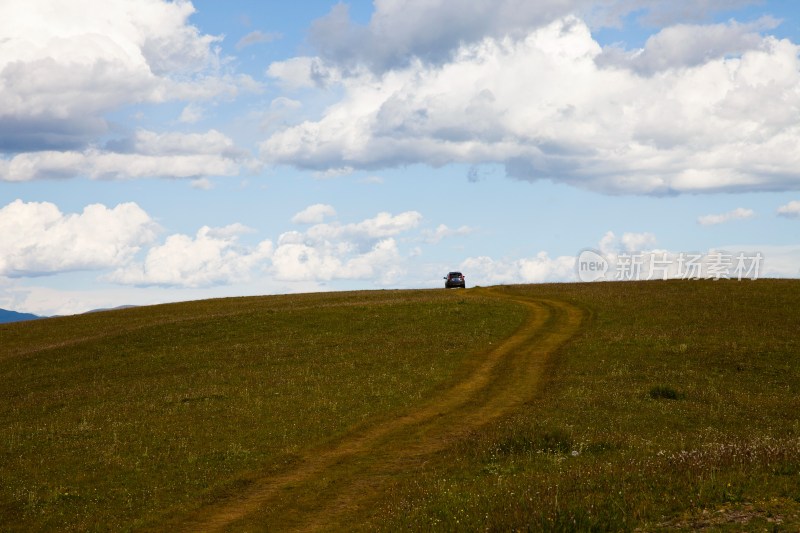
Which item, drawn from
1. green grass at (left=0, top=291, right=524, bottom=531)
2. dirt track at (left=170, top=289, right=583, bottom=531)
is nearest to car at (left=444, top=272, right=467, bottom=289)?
green grass at (left=0, top=291, right=524, bottom=531)

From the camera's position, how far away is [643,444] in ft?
69.7

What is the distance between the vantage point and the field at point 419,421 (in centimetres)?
1509

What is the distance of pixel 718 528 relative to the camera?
11562 millimetres

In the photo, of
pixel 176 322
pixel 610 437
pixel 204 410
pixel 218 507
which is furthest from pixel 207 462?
pixel 176 322

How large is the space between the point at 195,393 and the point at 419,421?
1284 cm

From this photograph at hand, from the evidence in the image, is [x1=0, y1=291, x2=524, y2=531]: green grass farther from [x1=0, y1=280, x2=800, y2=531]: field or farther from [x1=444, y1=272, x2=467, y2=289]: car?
[x1=444, y1=272, x2=467, y2=289]: car

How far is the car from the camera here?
8812cm

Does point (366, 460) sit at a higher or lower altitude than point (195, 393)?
higher

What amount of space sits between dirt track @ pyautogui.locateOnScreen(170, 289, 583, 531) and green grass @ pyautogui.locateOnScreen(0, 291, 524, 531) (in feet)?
3.41

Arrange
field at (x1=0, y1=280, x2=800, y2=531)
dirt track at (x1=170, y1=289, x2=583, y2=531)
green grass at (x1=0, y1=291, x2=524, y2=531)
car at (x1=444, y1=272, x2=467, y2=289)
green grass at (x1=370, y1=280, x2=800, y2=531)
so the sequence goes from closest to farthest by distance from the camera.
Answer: green grass at (x1=370, y1=280, x2=800, y2=531)
field at (x1=0, y1=280, x2=800, y2=531)
dirt track at (x1=170, y1=289, x2=583, y2=531)
green grass at (x1=0, y1=291, x2=524, y2=531)
car at (x1=444, y1=272, x2=467, y2=289)

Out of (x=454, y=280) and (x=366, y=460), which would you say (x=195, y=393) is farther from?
(x=454, y=280)

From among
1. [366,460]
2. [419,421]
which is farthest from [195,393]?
[366,460]

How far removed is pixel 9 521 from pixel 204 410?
11.6 metres

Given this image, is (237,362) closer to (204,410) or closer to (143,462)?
(204,410)
